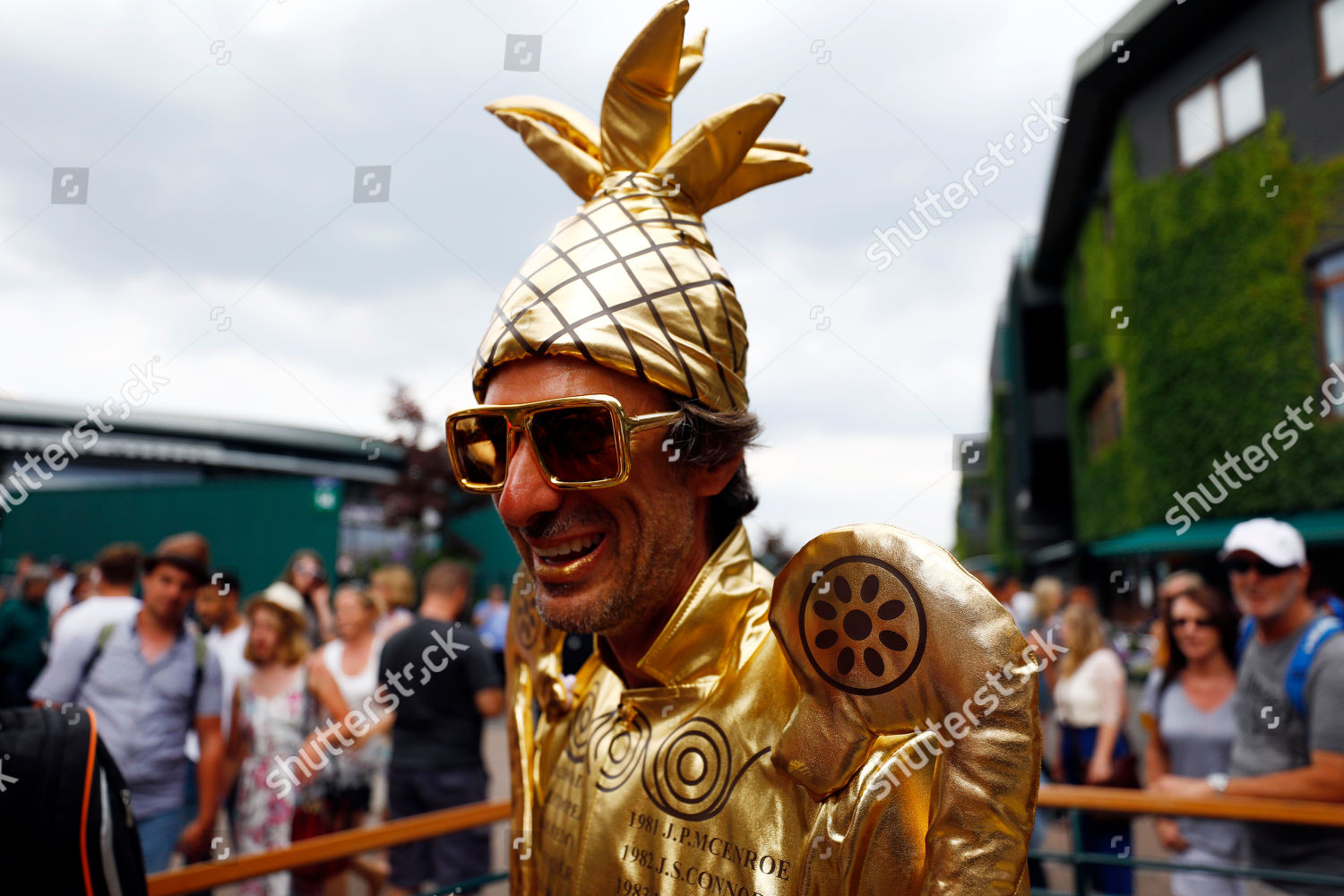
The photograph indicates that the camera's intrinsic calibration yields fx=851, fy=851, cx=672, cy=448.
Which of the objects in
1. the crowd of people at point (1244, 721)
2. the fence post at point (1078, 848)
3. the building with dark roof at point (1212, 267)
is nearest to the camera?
the fence post at point (1078, 848)

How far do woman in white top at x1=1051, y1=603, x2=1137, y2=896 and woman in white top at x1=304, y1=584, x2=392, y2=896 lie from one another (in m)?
3.61

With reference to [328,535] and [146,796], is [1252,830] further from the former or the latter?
[328,535]

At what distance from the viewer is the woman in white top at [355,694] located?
4.29 metres

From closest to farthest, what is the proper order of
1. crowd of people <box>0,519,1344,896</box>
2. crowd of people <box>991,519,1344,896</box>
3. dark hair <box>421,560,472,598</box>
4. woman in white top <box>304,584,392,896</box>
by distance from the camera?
crowd of people <box>991,519,1344,896</box> → crowd of people <box>0,519,1344,896</box> → woman in white top <box>304,584,392,896</box> → dark hair <box>421,560,472,598</box>

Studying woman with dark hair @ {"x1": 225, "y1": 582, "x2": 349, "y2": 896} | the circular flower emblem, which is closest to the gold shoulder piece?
the circular flower emblem

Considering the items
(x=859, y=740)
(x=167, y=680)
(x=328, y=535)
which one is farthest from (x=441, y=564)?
(x=328, y=535)

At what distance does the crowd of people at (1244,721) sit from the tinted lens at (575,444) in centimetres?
144

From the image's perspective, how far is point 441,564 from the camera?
497cm

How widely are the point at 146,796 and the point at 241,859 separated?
7.10ft

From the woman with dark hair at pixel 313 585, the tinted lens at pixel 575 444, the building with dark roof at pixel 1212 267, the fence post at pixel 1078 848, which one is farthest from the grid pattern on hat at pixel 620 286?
the building with dark roof at pixel 1212 267

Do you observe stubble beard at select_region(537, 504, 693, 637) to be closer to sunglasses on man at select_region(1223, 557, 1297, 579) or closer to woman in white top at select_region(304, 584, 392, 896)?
sunglasses on man at select_region(1223, 557, 1297, 579)

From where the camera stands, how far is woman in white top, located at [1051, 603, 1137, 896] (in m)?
4.43

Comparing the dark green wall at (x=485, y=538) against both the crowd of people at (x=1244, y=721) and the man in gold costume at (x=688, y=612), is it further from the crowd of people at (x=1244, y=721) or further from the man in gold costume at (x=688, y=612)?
the man in gold costume at (x=688, y=612)

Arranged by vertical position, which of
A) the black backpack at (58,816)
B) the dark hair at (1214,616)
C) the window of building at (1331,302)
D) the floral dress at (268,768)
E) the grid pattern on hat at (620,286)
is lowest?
the floral dress at (268,768)
